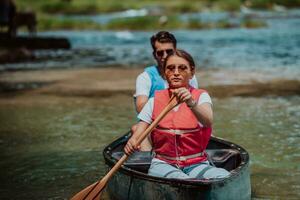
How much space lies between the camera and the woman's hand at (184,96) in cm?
525

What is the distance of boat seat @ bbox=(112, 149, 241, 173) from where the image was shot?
20.8 ft

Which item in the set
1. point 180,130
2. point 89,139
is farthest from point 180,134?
point 89,139

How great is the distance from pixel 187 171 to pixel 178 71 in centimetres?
88

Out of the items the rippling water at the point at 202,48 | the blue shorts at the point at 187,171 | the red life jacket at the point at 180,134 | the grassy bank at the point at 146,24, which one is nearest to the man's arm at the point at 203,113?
the red life jacket at the point at 180,134

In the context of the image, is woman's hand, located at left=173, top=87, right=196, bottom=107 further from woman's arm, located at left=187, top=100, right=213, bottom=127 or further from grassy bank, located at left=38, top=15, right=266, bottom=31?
grassy bank, located at left=38, top=15, right=266, bottom=31

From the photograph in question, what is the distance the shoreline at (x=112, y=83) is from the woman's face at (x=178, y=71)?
8518mm

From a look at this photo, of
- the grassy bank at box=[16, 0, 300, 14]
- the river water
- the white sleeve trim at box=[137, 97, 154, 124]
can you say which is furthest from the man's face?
the grassy bank at box=[16, 0, 300, 14]

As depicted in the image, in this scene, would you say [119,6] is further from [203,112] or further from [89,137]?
[203,112]

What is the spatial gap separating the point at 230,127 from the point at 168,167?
16.6 feet

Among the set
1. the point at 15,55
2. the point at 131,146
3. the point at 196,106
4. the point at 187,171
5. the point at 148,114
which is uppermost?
the point at 196,106

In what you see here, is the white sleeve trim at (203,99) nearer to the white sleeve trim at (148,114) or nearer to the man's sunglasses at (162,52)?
the white sleeve trim at (148,114)

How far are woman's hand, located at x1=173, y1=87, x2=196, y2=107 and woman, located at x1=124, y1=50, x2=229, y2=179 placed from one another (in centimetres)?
8

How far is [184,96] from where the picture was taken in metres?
5.24

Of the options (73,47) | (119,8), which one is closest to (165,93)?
(73,47)
